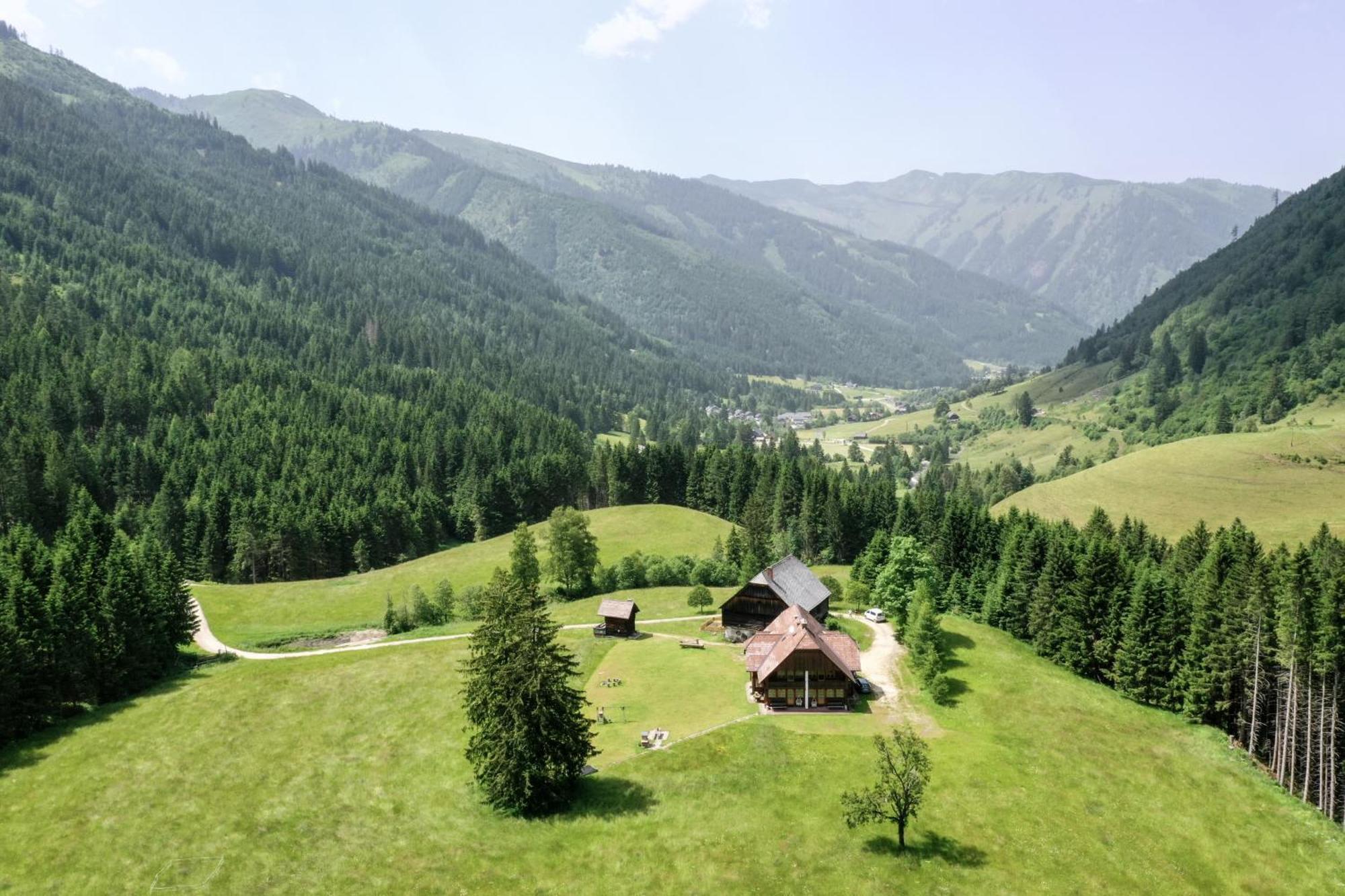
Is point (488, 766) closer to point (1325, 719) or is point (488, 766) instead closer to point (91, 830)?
point (91, 830)

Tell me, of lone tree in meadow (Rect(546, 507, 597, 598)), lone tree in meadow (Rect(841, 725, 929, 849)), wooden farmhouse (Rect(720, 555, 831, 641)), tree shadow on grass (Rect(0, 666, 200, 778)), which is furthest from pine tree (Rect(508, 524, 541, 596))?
lone tree in meadow (Rect(841, 725, 929, 849))

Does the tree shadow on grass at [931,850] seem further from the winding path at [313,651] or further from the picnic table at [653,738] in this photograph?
the winding path at [313,651]

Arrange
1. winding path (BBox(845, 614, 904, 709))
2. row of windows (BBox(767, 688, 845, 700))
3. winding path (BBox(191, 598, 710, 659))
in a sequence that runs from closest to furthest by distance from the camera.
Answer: row of windows (BBox(767, 688, 845, 700))
winding path (BBox(845, 614, 904, 709))
winding path (BBox(191, 598, 710, 659))

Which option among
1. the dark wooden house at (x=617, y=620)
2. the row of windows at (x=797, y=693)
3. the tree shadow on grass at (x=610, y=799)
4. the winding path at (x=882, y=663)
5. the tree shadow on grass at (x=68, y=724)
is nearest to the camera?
the tree shadow on grass at (x=610, y=799)

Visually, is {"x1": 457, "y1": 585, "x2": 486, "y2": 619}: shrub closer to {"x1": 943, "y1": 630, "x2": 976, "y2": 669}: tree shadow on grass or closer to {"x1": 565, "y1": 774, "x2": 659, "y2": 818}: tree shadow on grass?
{"x1": 565, "y1": 774, "x2": 659, "y2": 818}: tree shadow on grass

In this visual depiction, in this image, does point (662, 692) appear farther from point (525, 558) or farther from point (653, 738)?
point (525, 558)

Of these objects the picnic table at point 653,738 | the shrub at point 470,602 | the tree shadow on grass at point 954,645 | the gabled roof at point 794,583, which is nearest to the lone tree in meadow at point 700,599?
the gabled roof at point 794,583

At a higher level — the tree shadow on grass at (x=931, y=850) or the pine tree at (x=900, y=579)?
the pine tree at (x=900, y=579)
